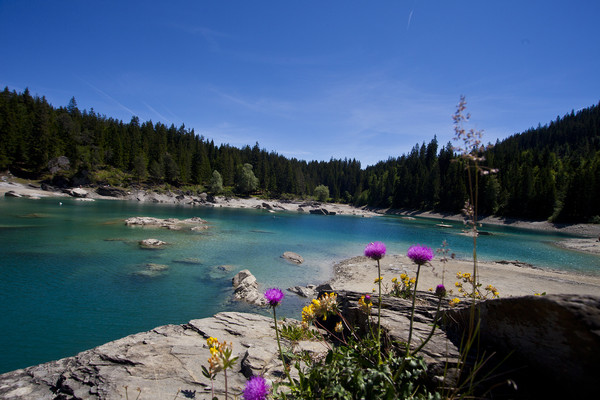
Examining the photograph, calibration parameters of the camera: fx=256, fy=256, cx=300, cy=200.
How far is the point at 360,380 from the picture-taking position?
206cm

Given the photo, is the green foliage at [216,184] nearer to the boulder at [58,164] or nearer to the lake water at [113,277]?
the boulder at [58,164]

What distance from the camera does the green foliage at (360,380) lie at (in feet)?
6.81

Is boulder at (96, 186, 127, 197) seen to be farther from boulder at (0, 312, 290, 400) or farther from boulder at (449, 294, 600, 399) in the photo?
boulder at (449, 294, 600, 399)

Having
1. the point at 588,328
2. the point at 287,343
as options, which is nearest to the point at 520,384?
the point at 588,328

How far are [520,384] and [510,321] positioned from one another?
580 millimetres

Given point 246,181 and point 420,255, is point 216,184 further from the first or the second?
point 420,255

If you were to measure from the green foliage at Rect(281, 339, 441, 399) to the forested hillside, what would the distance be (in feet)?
243

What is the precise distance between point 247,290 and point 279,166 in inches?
3984

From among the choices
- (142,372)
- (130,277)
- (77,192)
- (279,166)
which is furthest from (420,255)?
(279,166)

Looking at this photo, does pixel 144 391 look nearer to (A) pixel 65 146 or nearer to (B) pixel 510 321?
(B) pixel 510 321

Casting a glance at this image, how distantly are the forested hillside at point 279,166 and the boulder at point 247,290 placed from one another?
224 ft

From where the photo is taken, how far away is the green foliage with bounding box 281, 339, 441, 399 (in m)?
2.07

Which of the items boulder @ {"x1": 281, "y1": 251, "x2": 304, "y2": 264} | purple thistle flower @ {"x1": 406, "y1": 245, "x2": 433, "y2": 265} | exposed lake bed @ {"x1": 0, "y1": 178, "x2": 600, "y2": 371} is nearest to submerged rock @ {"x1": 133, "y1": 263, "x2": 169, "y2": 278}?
exposed lake bed @ {"x1": 0, "y1": 178, "x2": 600, "y2": 371}

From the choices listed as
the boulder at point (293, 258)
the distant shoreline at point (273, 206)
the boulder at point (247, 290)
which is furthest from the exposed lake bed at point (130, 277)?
the distant shoreline at point (273, 206)
